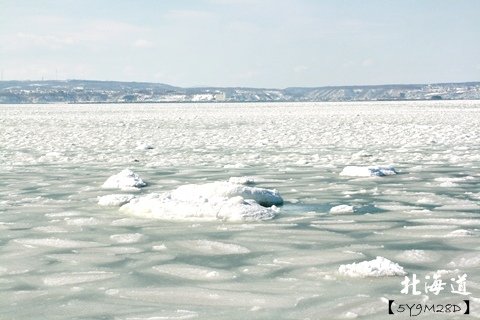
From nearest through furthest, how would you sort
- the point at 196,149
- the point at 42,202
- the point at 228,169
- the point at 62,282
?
the point at 62,282, the point at 42,202, the point at 228,169, the point at 196,149

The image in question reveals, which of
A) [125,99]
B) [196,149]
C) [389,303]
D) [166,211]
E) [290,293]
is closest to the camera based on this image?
[389,303]

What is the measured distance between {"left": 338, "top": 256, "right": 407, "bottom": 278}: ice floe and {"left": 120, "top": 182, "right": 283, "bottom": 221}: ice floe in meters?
1.80

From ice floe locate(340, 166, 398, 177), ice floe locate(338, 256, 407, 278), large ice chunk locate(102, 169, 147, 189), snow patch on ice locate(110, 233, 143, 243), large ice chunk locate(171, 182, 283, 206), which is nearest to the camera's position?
ice floe locate(338, 256, 407, 278)

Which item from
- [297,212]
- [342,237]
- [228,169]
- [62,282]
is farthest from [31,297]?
[228,169]

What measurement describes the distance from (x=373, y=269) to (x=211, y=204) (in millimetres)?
2239

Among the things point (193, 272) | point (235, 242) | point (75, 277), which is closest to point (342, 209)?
point (235, 242)

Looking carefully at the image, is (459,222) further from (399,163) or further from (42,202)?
(399,163)

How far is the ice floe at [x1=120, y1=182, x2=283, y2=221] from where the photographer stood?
18.6 feet

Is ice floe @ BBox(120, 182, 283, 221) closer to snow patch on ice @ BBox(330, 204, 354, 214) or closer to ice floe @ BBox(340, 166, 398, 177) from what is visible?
snow patch on ice @ BBox(330, 204, 354, 214)

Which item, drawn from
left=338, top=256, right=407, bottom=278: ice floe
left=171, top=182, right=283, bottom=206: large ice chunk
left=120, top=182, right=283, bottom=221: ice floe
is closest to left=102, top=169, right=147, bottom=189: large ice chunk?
left=120, top=182, right=283, bottom=221: ice floe

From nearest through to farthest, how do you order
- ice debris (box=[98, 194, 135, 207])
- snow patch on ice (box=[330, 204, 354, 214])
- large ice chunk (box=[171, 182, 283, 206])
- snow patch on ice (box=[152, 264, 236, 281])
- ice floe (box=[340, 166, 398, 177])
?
snow patch on ice (box=[152, 264, 236, 281])
snow patch on ice (box=[330, 204, 354, 214])
large ice chunk (box=[171, 182, 283, 206])
ice debris (box=[98, 194, 135, 207])
ice floe (box=[340, 166, 398, 177])

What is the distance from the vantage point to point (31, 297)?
11.7 feet

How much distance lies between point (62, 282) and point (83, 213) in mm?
2350

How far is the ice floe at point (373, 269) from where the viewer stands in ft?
12.4
